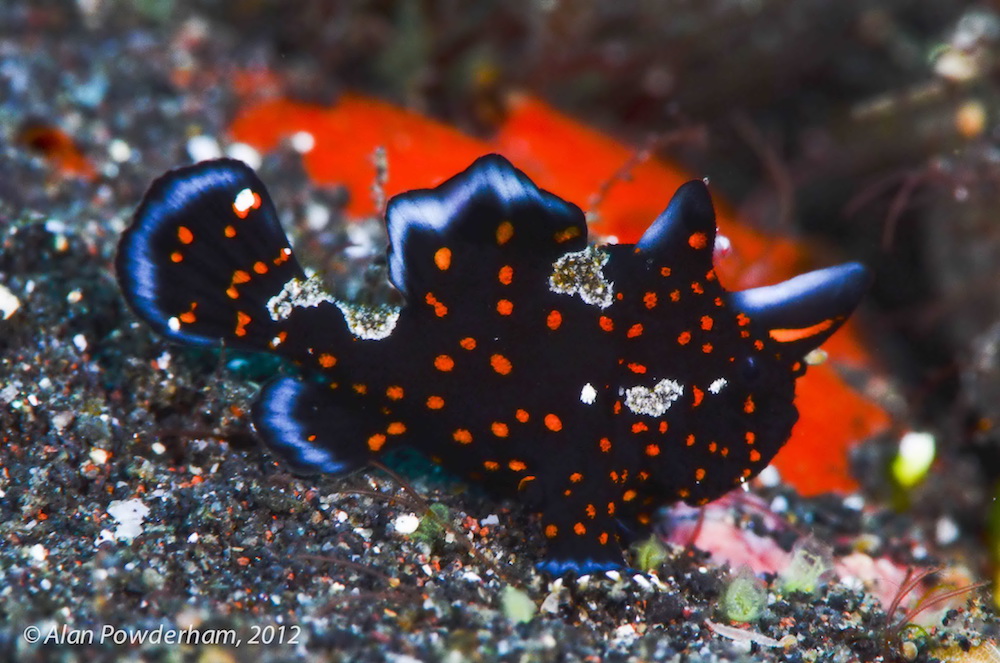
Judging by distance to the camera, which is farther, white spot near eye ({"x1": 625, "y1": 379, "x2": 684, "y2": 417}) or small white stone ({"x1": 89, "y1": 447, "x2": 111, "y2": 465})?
small white stone ({"x1": 89, "y1": 447, "x2": 111, "y2": 465})

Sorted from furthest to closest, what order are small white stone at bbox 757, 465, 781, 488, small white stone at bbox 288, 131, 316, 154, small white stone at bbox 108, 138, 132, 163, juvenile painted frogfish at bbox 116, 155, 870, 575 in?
small white stone at bbox 288, 131, 316, 154 < small white stone at bbox 108, 138, 132, 163 < small white stone at bbox 757, 465, 781, 488 < juvenile painted frogfish at bbox 116, 155, 870, 575

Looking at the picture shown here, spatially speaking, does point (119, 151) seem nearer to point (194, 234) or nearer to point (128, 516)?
point (194, 234)

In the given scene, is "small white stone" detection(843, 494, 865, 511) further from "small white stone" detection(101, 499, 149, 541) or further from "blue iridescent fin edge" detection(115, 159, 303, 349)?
"small white stone" detection(101, 499, 149, 541)

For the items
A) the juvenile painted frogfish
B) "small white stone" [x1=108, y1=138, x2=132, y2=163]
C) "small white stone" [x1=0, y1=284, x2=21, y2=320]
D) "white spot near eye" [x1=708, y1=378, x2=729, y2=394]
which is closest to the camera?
the juvenile painted frogfish

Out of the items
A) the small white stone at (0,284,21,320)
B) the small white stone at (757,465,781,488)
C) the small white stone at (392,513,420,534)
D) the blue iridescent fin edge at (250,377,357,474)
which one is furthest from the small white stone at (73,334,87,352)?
the small white stone at (757,465,781,488)

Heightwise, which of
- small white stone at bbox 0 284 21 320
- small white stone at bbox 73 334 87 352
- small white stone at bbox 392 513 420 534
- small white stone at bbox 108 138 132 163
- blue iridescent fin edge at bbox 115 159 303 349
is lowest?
small white stone at bbox 392 513 420 534

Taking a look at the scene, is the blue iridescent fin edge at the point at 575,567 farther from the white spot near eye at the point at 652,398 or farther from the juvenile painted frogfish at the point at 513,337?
the white spot near eye at the point at 652,398

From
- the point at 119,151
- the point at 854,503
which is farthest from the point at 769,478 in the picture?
the point at 119,151
